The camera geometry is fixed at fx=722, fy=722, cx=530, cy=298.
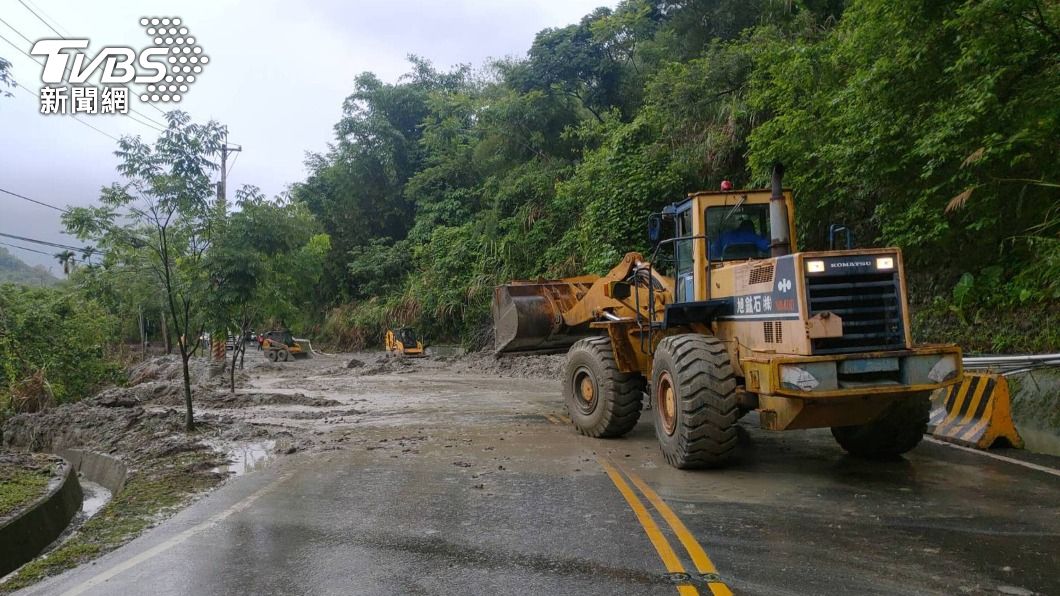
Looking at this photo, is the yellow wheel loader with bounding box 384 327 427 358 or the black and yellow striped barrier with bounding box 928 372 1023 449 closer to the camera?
the black and yellow striped barrier with bounding box 928 372 1023 449

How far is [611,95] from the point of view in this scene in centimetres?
2773

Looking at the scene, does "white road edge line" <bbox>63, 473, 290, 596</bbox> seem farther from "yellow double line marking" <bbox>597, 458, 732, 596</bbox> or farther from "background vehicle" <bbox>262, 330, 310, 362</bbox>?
"background vehicle" <bbox>262, 330, 310, 362</bbox>

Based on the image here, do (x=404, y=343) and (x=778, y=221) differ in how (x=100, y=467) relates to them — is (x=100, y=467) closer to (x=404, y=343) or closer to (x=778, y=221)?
(x=778, y=221)

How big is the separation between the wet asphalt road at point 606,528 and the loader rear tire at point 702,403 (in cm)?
26

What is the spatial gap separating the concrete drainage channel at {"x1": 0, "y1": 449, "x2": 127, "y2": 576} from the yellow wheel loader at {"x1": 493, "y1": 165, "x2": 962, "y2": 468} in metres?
6.66

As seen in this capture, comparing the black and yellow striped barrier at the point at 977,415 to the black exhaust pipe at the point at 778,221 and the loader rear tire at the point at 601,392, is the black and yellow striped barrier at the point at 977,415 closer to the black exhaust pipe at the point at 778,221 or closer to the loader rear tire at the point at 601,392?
the black exhaust pipe at the point at 778,221

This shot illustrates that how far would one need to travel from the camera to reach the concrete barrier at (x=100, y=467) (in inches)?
406

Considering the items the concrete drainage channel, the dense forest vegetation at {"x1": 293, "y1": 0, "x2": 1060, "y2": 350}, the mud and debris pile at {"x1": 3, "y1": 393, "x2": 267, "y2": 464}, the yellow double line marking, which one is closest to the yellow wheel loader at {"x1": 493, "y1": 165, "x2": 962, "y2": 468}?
the yellow double line marking

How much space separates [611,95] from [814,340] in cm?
2246

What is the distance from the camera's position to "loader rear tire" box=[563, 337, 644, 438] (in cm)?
982

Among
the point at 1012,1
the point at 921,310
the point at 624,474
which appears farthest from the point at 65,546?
the point at 921,310

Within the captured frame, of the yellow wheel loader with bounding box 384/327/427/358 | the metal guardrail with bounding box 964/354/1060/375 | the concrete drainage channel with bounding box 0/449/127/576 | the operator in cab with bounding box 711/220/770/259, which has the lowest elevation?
the concrete drainage channel with bounding box 0/449/127/576

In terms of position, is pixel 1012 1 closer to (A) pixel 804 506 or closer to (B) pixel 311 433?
(A) pixel 804 506

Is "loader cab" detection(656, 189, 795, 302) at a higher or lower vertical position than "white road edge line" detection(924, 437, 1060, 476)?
higher
